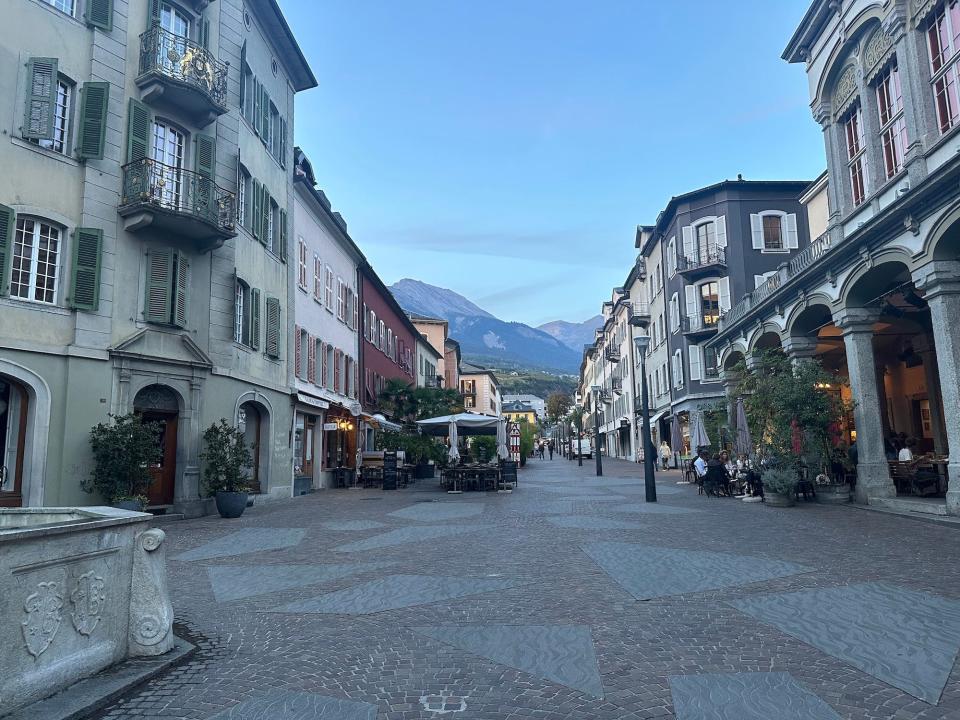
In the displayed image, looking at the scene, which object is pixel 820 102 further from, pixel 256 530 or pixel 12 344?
pixel 12 344

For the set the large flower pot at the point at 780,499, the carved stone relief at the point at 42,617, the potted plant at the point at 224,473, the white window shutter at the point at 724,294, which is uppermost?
the white window shutter at the point at 724,294

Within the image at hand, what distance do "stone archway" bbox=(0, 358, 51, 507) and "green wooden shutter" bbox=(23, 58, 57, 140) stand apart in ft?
14.9

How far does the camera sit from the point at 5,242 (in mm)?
12523

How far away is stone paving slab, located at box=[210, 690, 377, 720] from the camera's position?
4.06 meters

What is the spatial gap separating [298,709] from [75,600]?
1569mm

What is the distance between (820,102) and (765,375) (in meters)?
7.22

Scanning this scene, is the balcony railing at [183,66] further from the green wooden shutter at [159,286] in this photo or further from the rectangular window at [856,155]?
the rectangular window at [856,155]

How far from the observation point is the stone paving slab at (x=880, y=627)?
183 inches

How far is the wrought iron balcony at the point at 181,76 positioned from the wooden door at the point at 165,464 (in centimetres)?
718

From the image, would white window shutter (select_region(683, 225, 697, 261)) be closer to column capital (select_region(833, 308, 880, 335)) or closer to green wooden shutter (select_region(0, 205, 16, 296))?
column capital (select_region(833, 308, 880, 335))

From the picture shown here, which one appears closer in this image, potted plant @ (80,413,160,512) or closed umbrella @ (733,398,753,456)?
potted plant @ (80,413,160,512)

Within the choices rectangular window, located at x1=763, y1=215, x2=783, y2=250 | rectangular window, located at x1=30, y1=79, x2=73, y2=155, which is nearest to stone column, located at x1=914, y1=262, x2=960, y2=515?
rectangular window, located at x1=30, y1=79, x2=73, y2=155

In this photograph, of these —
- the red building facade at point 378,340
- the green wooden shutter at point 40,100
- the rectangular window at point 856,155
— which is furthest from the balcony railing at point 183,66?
the red building facade at point 378,340

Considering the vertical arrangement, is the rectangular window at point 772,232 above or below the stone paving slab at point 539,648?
above
